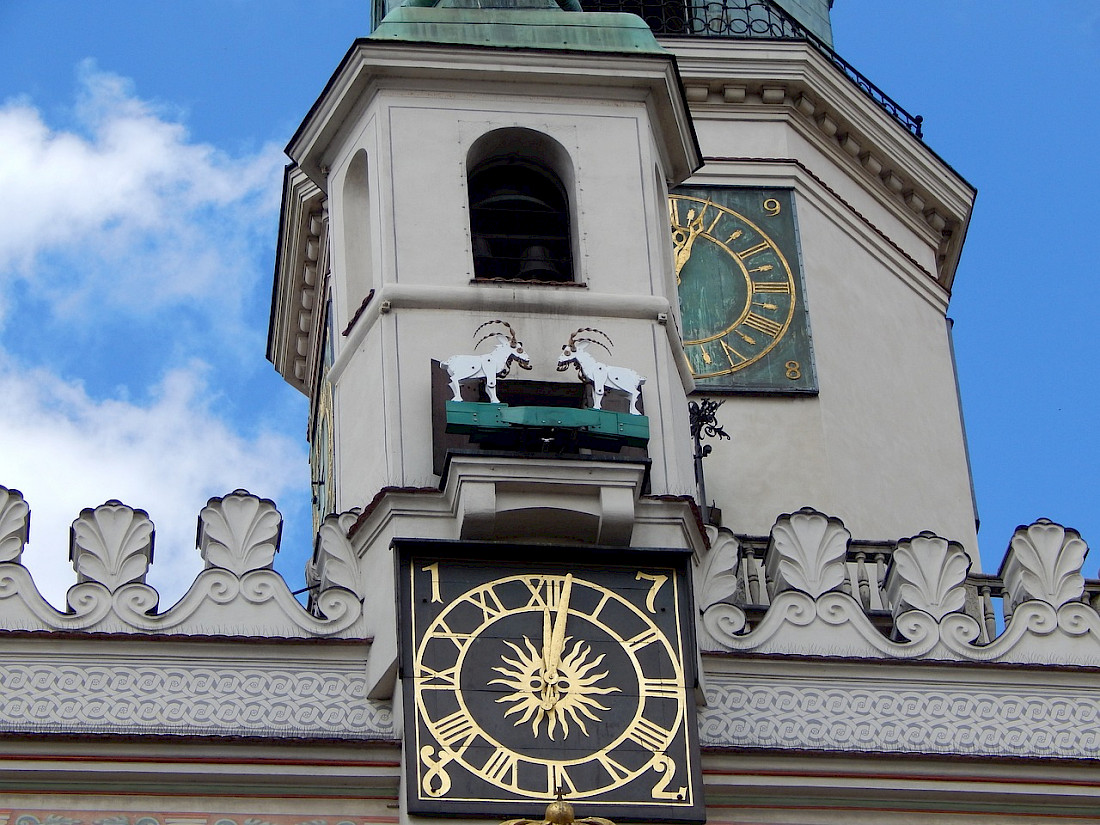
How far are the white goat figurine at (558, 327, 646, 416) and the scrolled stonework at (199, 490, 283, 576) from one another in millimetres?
1608

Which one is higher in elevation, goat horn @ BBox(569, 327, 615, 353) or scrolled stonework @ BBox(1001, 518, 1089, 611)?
goat horn @ BBox(569, 327, 615, 353)

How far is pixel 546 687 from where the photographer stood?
53.2 feet

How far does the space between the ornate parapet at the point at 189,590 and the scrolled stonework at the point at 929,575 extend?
2.51m

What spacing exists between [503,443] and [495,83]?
8.50 feet

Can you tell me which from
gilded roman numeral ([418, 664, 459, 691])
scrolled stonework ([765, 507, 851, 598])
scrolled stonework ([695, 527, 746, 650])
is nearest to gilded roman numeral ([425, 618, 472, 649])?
gilded roman numeral ([418, 664, 459, 691])

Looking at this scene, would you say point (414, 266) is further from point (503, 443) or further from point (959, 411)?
point (959, 411)

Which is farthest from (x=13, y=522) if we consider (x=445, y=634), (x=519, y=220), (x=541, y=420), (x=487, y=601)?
(x=519, y=220)

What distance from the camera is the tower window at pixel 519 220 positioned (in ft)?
60.5

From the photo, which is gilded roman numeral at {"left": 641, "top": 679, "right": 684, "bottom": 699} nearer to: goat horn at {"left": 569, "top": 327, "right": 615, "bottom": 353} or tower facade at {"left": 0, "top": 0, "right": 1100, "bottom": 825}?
tower facade at {"left": 0, "top": 0, "right": 1100, "bottom": 825}

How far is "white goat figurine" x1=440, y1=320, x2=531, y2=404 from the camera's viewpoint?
679 inches

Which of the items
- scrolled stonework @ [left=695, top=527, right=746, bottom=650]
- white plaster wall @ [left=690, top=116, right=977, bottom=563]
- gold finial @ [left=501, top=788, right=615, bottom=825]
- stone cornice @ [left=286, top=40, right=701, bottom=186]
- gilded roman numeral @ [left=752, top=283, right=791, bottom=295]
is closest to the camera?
gold finial @ [left=501, top=788, right=615, bottom=825]

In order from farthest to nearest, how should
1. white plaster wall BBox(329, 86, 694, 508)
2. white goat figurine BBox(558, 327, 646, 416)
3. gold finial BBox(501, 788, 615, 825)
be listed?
white plaster wall BBox(329, 86, 694, 508) < white goat figurine BBox(558, 327, 646, 416) < gold finial BBox(501, 788, 615, 825)

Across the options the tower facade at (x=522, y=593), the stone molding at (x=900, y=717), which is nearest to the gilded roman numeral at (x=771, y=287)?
the tower facade at (x=522, y=593)

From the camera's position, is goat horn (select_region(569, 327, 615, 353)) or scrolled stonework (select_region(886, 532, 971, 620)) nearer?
scrolled stonework (select_region(886, 532, 971, 620))
